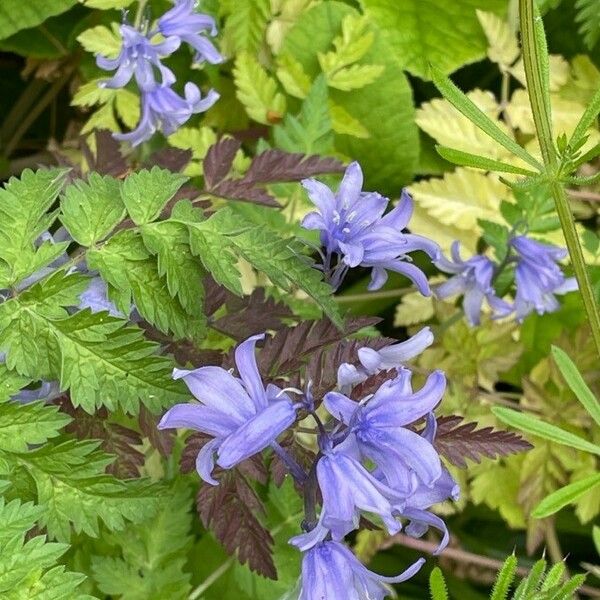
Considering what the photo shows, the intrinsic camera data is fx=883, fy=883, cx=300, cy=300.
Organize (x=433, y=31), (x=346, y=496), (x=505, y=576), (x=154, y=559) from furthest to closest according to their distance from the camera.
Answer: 1. (x=433, y=31)
2. (x=154, y=559)
3. (x=505, y=576)
4. (x=346, y=496)

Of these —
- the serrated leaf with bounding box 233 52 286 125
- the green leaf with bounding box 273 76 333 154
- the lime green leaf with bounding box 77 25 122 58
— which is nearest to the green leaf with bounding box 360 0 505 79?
the serrated leaf with bounding box 233 52 286 125

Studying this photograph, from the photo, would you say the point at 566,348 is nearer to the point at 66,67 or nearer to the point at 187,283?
the point at 187,283

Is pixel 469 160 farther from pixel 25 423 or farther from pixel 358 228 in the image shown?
pixel 25 423

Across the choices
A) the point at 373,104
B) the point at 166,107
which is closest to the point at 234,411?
the point at 166,107

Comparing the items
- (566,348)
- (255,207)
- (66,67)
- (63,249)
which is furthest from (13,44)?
(566,348)

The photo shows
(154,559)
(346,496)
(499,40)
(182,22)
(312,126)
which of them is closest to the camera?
(346,496)

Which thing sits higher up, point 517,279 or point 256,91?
point 256,91

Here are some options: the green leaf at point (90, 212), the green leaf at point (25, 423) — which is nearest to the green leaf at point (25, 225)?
the green leaf at point (90, 212)

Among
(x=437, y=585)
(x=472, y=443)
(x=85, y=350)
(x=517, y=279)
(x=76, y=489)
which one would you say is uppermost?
(x=85, y=350)
